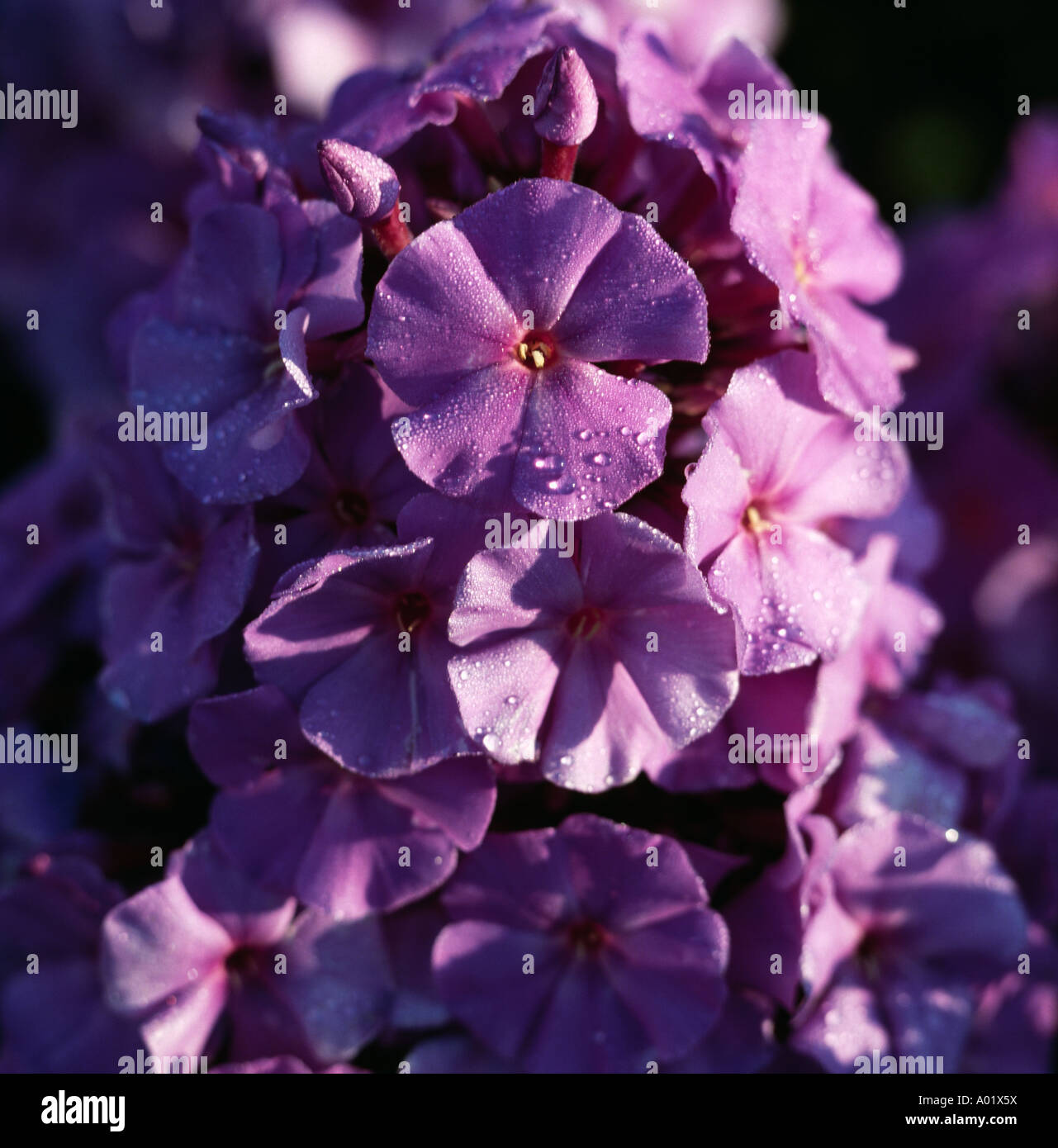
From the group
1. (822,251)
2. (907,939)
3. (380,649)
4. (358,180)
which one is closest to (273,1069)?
(380,649)

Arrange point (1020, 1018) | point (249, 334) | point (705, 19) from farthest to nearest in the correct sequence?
point (705, 19) → point (1020, 1018) → point (249, 334)

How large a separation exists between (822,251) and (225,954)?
124cm

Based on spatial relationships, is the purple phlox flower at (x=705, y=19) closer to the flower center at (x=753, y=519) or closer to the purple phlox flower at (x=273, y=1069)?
the flower center at (x=753, y=519)

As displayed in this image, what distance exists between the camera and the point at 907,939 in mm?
1722

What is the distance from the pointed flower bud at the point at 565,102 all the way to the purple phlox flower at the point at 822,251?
211mm

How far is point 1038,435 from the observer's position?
277 centimetres

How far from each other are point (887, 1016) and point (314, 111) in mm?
2251

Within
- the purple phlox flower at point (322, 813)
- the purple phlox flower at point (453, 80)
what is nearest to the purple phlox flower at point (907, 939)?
the purple phlox flower at point (322, 813)

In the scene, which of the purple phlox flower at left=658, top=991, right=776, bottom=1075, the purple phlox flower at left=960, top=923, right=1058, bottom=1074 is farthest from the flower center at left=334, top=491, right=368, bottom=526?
the purple phlox flower at left=960, top=923, right=1058, bottom=1074

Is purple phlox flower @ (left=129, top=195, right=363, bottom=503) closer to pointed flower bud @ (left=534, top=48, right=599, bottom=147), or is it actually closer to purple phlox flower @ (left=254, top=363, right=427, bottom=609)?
purple phlox flower @ (left=254, top=363, right=427, bottom=609)

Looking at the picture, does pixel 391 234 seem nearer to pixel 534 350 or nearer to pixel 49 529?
pixel 534 350

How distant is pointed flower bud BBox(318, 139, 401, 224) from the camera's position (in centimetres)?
140
